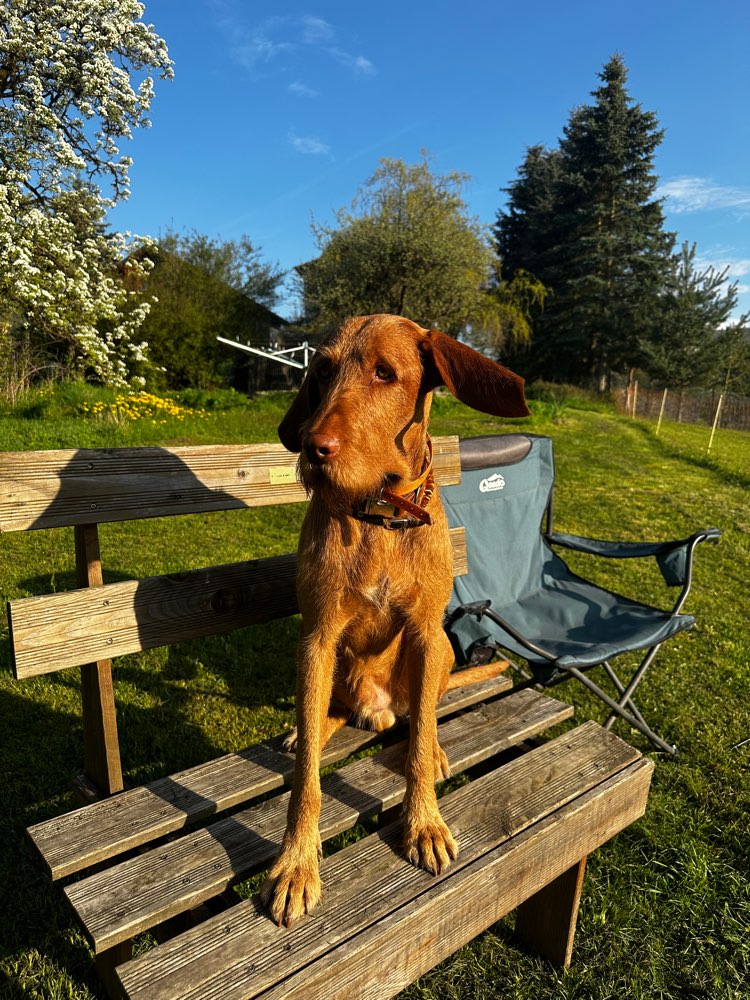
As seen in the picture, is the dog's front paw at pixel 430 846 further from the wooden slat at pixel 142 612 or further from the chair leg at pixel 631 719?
the chair leg at pixel 631 719

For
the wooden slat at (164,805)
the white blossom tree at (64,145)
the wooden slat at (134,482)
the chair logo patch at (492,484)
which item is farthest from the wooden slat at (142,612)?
the white blossom tree at (64,145)

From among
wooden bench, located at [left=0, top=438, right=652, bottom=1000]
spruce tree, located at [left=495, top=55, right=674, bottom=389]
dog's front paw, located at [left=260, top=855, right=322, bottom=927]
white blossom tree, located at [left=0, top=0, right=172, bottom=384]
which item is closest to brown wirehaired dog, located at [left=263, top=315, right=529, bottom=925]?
dog's front paw, located at [left=260, top=855, right=322, bottom=927]

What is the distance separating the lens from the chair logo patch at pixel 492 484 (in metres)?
3.51

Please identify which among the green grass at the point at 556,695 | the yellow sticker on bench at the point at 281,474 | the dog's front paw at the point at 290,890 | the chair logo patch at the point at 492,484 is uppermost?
the yellow sticker on bench at the point at 281,474

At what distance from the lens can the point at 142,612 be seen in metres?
1.97

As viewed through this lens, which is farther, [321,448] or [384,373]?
[384,373]

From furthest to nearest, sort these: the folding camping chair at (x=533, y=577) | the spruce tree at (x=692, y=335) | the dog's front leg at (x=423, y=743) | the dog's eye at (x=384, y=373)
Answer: the spruce tree at (x=692, y=335)
the folding camping chair at (x=533, y=577)
the dog's front leg at (x=423, y=743)
the dog's eye at (x=384, y=373)

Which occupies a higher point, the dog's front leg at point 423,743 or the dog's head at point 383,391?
the dog's head at point 383,391

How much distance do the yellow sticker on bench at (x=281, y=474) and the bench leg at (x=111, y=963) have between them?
155cm

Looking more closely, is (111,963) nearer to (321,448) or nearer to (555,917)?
(555,917)

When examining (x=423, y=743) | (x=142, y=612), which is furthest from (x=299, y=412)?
(x=423, y=743)

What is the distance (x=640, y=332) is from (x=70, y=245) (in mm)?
22075

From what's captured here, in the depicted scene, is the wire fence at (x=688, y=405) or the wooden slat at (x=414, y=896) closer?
the wooden slat at (x=414, y=896)

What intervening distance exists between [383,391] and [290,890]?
1202 mm
